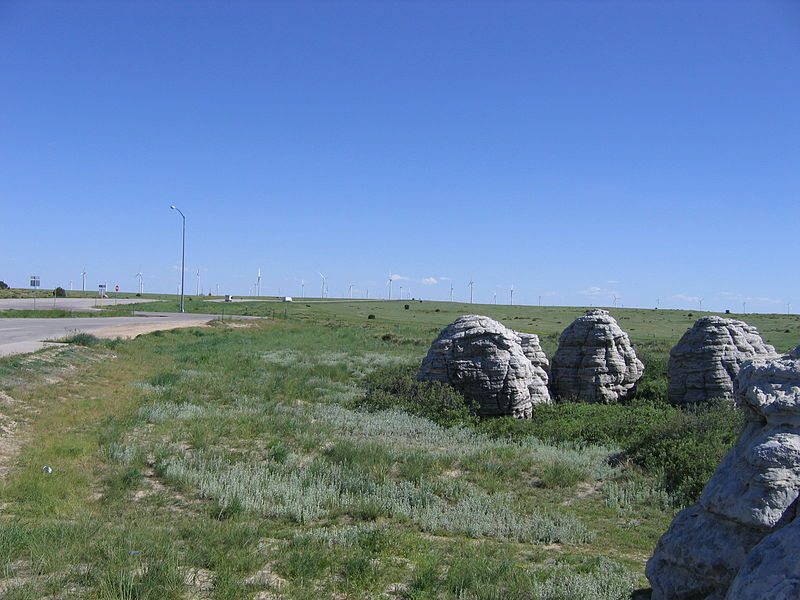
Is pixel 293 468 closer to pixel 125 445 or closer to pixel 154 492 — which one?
pixel 154 492

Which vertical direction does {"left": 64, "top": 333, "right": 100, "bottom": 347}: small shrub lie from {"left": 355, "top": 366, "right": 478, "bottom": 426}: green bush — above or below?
above

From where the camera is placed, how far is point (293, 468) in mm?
11688

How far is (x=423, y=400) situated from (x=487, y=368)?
85.4 inches

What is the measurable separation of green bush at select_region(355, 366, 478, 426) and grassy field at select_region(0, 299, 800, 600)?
3.5 inches

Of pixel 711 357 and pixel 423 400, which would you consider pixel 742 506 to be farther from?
pixel 711 357

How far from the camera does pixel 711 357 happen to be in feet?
63.0

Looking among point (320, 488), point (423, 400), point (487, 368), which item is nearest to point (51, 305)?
point (423, 400)

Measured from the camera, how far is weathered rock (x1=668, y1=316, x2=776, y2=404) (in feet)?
62.5

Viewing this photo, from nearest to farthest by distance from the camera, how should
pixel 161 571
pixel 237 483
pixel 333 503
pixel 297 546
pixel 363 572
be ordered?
pixel 161 571
pixel 363 572
pixel 297 546
pixel 333 503
pixel 237 483

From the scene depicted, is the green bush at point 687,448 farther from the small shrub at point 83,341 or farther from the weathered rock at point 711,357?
the small shrub at point 83,341

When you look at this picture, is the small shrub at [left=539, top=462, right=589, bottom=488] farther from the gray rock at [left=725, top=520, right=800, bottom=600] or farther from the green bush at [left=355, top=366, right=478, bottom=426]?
the gray rock at [left=725, top=520, right=800, bottom=600]

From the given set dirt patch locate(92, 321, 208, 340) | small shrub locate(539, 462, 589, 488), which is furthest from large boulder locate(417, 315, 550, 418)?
dirt patch locate(92, 321, 208, 340)

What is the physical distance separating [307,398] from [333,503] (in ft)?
34.7

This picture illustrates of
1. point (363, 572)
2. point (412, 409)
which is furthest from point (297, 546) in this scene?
point (412, 409)
